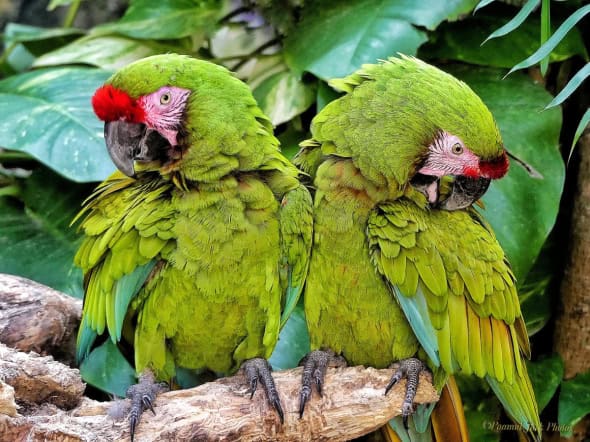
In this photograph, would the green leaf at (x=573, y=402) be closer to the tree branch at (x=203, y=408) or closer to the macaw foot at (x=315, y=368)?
the tree branch at (x=203, y=408)

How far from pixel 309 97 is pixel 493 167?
0.71 metres

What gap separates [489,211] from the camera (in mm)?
1554

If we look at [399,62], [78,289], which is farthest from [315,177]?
[78,289]

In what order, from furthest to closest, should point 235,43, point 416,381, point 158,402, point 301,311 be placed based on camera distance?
point 235,43
point 301,311
point 416,381
point 158,402

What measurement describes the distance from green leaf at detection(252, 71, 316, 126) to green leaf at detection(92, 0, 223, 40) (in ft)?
0.86

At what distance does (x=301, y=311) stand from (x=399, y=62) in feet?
1.87

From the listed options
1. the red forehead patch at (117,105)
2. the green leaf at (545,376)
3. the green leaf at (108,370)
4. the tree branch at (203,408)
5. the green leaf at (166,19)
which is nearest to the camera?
the tree branch at (203,408)

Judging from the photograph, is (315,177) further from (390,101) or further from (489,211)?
(489,211)

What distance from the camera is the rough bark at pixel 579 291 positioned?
174 cm

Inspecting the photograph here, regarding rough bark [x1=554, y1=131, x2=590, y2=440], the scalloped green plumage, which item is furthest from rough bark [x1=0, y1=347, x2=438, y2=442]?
rough bark [x1=554, y1=131, x2=590, y2=440]

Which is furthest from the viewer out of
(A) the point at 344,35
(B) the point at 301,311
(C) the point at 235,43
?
(C) the point at 235,43

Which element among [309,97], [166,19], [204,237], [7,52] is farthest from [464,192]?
[7,52]

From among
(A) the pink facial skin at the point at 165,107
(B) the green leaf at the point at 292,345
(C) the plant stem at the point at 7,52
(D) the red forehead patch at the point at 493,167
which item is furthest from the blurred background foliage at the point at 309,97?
(A) the pink facial skin at the point at 165,107

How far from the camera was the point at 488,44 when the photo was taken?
1.77 meters
